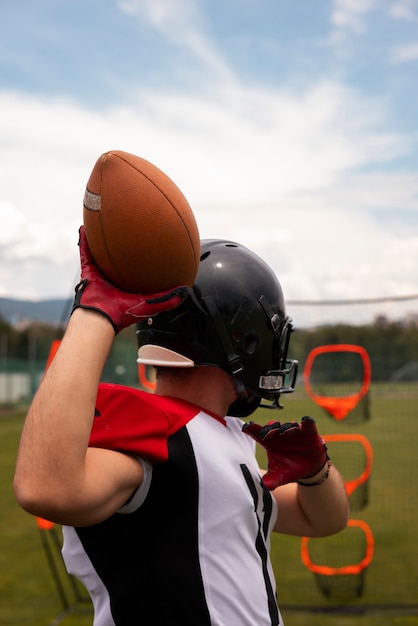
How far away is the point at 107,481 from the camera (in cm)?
164

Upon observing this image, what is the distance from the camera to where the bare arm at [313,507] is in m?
2.36

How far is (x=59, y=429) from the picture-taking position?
5.05ft

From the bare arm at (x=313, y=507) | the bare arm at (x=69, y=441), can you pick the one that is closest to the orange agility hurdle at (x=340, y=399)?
the bare arm at (x=313, y=507)

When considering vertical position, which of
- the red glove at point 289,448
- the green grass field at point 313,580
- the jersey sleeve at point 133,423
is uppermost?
the jersey sleeve at point 133,423

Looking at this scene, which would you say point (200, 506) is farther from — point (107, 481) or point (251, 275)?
point (251, 275)

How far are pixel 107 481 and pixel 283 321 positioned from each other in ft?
3.03

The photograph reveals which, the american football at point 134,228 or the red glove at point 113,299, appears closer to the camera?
the red glove at point 113,299

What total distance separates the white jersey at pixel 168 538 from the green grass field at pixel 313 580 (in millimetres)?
3644

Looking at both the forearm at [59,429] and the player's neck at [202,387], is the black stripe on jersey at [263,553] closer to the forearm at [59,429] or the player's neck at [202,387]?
the player's neck at [202,387]

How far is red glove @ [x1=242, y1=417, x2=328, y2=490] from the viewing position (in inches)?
82.0

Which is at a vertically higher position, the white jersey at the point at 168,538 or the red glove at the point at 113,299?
the red glove at the point at 113,299

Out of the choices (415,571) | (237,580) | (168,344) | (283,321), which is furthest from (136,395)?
(415,571)

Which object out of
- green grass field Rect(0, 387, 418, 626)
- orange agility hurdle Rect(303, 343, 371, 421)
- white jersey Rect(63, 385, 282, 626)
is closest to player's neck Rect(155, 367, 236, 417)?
white jersey Rect(63, 385, 282, 626)

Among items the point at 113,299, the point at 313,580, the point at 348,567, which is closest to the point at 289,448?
the point at 113,299
